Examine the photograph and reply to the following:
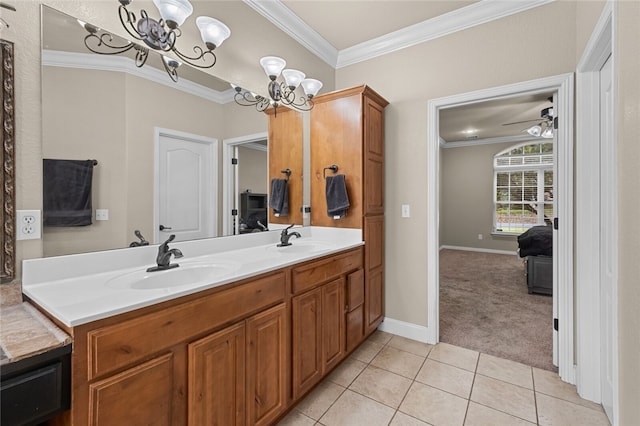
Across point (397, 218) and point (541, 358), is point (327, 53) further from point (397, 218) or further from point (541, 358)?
point (541, 358)

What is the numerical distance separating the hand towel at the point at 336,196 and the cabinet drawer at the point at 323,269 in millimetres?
369

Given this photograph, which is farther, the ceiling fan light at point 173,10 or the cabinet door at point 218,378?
the ceiling fan light at point 173,10

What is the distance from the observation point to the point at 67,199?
1.29 meters

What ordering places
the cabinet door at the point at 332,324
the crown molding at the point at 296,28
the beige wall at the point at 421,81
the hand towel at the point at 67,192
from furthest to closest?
the crown molding at the point at 296,28
the beige wall at the point at 421,81
the cabinet door at the point at 332,324
the hand towel at the point at 67,192

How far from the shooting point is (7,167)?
110 centimetres

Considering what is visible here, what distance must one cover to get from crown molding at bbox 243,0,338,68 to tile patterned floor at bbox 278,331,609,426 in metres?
2.72

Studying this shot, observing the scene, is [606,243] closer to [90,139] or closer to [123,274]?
[123,274]

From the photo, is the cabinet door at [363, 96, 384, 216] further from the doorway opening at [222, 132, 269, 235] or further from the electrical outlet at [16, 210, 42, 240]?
the electrical outlet at [16, 210, 42, 240]

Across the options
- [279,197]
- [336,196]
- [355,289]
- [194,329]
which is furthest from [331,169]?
[194,329]

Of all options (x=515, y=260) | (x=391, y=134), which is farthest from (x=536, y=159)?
(x=391, y=134)

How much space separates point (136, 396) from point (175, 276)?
59cm

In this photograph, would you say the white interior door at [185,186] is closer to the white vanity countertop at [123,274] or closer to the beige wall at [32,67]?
the white vanity countertop at [123,274]

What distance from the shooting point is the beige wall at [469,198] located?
6758 mm

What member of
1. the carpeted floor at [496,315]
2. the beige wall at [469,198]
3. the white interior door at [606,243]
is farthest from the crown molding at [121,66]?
the beige wall at [469,198]
